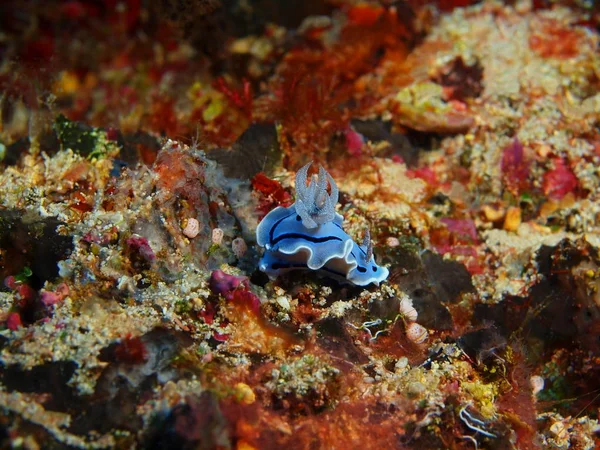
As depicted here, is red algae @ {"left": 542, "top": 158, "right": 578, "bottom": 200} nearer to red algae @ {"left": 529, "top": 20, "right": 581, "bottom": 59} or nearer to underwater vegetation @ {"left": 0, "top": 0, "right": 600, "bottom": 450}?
underwater vegetation @ {"left": 0, "top": 0, "right": 600, "bottom": 450}

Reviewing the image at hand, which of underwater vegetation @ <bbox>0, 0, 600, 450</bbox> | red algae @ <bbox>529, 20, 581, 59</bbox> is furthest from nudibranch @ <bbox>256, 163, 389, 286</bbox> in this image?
red algae @ <bbox>529, 20, 581, 59</bbox>

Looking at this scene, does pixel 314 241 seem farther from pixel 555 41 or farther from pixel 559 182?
pixel 555 41

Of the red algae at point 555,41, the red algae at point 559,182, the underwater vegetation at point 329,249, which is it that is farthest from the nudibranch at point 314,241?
the red algae at point 555,41

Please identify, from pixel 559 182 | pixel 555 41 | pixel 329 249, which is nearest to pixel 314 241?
pixel 329 249

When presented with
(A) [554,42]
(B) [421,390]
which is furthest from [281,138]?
(A) [554,42]

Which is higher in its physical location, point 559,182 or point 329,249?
point 559,182
